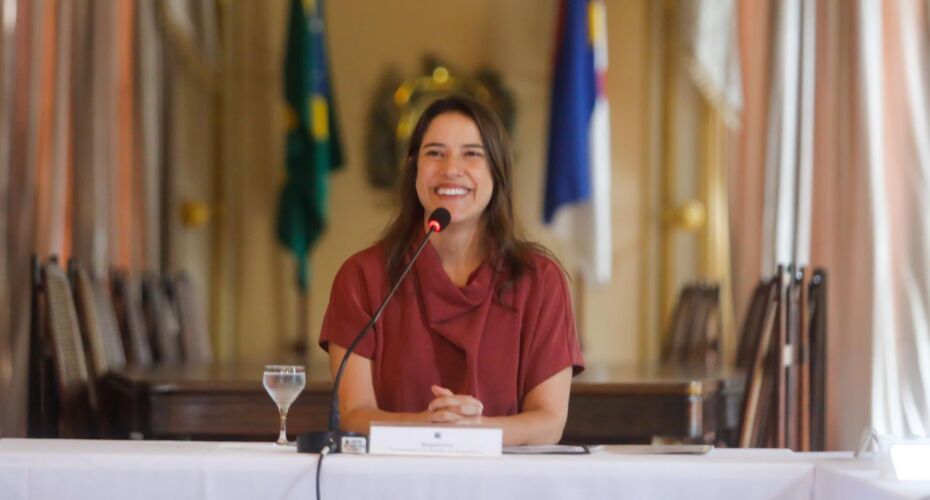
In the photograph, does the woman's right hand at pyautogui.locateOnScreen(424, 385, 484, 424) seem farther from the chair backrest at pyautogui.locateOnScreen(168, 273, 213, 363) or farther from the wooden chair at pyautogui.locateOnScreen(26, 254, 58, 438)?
the chair backrest at pyautogui.locateOnScreen(168, 273, 213, 363)

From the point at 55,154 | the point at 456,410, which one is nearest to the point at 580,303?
the point at 55,154

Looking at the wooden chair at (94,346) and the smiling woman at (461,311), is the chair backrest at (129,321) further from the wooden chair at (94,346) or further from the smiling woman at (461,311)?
the smiling woman at (461,311)

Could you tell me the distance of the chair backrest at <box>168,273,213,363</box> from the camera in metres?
5.71

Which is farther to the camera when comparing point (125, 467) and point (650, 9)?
point (650, 9)

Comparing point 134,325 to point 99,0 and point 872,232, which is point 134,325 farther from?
point 872,232

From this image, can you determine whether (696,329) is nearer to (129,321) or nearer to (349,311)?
(129,321)

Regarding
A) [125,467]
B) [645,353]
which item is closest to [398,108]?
[645,353]

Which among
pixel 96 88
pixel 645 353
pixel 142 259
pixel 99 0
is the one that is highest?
pixel 99 0

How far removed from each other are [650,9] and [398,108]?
1.40 m

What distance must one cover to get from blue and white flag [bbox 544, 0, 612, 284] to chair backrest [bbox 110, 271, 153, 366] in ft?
8.08

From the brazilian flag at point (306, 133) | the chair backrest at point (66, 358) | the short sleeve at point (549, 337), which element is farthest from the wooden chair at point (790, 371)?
the brazilian flag at point (306, 133)

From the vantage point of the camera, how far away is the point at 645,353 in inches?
294

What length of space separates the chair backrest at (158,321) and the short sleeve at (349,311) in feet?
8.55

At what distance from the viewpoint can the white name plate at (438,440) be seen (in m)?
2.17
